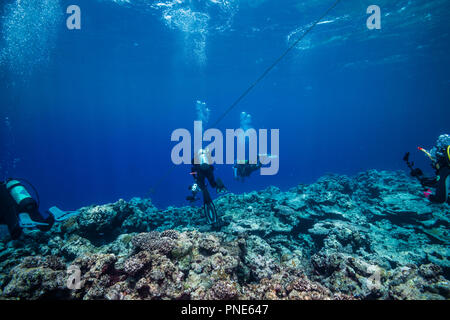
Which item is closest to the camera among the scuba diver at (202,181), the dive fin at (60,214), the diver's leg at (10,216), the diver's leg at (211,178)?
the diver's leg at (10,216)

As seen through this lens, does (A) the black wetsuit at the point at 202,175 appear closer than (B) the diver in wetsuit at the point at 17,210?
No

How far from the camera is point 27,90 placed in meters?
46.9

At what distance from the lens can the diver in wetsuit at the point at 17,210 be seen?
4.86m

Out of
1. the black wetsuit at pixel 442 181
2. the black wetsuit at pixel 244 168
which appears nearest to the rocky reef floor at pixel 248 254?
the black wetsuit at pixel 244 168

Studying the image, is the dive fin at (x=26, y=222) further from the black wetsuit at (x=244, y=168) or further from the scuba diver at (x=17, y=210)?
the black wetsuit at (x=244, y=168)

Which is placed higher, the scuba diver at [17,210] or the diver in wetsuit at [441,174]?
the diver in wetsuit at [441,174]

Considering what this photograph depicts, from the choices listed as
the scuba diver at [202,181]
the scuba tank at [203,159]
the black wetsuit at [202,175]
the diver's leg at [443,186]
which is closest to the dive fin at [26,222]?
the scuba diver at [202,181]

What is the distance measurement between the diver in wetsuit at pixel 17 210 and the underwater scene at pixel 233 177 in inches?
1.3

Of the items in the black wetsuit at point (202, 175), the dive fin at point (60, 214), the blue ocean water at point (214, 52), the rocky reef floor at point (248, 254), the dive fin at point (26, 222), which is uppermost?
the blue ocean water at point (214, 52)

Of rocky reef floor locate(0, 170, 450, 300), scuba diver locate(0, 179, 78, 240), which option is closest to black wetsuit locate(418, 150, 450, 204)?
rocky reef floor locate(0, 170, 450, 300)

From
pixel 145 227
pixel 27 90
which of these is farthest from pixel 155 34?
pixel 27 90

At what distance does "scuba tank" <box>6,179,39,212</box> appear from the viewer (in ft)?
16.6

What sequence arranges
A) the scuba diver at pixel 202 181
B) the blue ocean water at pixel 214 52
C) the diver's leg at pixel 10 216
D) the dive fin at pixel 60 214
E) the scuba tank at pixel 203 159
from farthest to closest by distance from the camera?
the blue ocean water at pixel 214 52 → the scuba diver at pixel 202 181 → the scuba tank at pixel 203 159 → the dive fin at pixel 60 214 → the diver's leg at pixel 10 216
